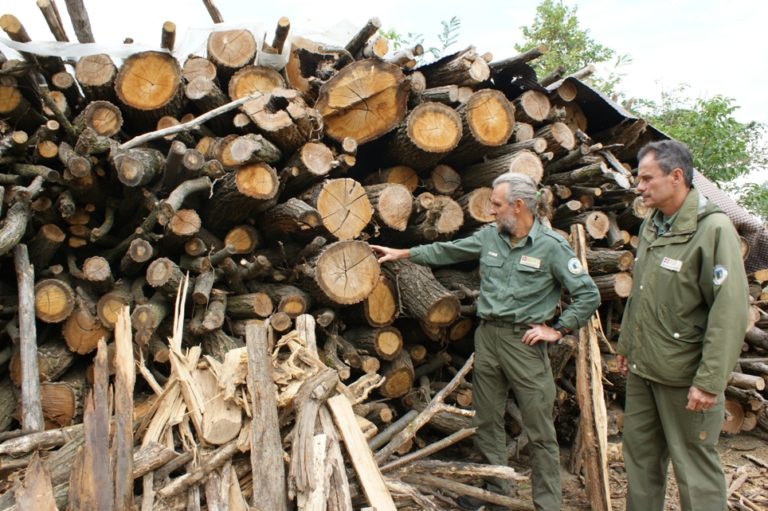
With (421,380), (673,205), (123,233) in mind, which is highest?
(123,233)

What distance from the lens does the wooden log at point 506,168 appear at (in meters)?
4.61

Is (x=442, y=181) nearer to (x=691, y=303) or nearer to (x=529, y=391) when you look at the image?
(x=529, y=391)

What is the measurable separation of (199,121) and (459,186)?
2.22m

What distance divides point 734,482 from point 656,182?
109 inches

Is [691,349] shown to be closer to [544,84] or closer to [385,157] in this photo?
[385,157]

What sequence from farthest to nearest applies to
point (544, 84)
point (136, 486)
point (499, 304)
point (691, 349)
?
point (544, 84), point (499, 304), point (691, 349), point (136, 486)

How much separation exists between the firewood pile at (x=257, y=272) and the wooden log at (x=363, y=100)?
0.7 inches

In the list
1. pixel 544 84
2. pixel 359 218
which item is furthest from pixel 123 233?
pixel 544 84

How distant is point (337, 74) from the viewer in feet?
14.0

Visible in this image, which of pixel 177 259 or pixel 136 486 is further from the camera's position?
pixel 177 259

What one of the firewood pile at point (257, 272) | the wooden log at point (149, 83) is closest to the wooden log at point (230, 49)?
the firewood pile at point (257, 272)

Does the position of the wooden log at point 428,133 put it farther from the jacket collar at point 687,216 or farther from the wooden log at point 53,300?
the wooden log at point 53,300

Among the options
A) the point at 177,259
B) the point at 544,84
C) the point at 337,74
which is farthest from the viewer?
the point at 544,84

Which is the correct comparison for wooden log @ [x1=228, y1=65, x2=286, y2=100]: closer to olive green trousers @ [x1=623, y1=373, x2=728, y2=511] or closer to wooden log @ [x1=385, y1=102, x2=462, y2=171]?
wooden log @ [x1=385, y1=102, x2=462, y2=171]
